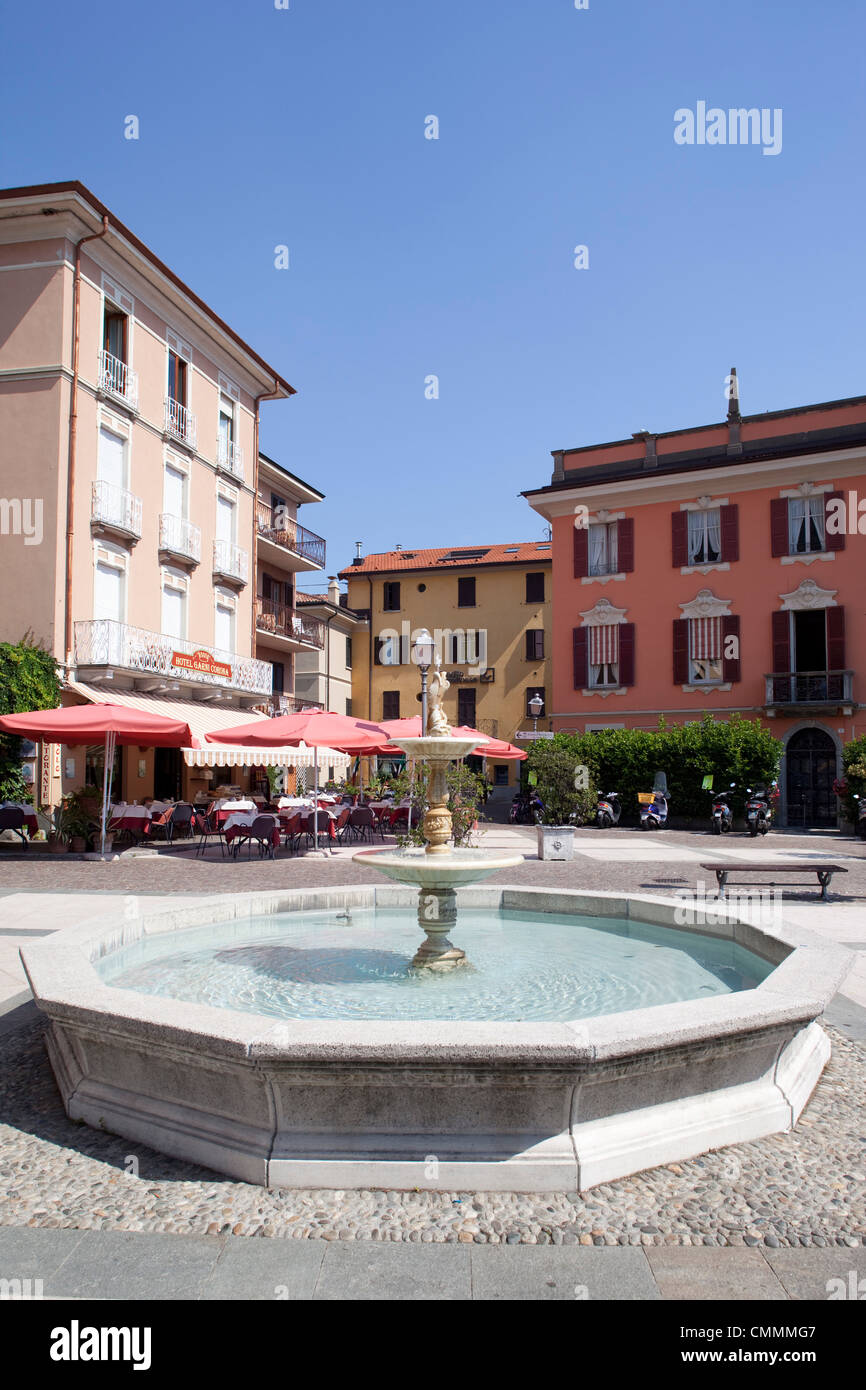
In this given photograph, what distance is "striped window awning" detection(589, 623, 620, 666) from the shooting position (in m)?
31.4

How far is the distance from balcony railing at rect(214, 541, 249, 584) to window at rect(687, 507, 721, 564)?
1492 cm

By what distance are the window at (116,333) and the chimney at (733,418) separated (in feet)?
63.1

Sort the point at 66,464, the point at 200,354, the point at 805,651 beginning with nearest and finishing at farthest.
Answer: the point at 66,464 < the point at 200,354 < the point at 805,651

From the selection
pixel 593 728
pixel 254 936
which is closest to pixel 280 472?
pixel 593 728

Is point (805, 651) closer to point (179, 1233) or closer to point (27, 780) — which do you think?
point (27, 780)

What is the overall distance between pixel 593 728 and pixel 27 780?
61.0 feet

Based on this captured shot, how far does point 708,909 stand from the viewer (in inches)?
266

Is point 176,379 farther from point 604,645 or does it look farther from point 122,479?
point 604,645

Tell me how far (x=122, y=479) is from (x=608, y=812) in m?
16.2

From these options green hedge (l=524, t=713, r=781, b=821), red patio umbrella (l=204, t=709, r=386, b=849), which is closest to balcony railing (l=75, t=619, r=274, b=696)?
red patio umbrella (l=204, t=709, r=386, b=849)

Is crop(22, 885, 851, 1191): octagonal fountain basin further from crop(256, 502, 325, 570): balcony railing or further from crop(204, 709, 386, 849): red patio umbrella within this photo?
crop(256, 502, 325, 570): balcony railing

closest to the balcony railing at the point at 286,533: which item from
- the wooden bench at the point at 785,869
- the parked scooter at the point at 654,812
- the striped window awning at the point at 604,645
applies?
the striped window awning at the point at 604,645

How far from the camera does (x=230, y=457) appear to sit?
28.8 meters
